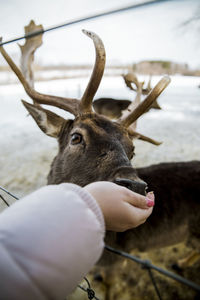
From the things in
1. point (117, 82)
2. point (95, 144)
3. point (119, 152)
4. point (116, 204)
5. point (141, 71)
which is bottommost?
point (117, 82)

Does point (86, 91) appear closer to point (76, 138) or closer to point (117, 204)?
point (76, 138)

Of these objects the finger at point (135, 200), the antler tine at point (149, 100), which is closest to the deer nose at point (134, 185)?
the finger at point (135, 200)

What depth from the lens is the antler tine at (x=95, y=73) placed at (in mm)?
1770

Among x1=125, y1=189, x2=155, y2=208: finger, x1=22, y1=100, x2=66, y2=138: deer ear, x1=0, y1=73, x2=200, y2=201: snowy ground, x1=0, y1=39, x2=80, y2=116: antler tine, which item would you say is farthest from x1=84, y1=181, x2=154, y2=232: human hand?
x1=0, y1=73, x2=200, y2=201: snowy ground

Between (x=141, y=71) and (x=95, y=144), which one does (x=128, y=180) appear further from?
(x=141, y=71)

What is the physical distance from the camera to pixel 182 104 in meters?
13.3

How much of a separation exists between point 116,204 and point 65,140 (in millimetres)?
1645

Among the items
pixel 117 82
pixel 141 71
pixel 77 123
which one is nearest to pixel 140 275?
pixel 77 123

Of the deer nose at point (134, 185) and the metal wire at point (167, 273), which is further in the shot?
the deer nose at point (134, 185)

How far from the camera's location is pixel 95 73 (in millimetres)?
1977

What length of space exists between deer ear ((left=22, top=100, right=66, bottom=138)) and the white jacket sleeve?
1.79m

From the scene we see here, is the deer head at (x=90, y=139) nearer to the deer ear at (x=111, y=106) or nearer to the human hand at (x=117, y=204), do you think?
the human hand at (x=117, y=204)

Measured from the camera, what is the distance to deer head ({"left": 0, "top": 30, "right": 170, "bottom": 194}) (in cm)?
175

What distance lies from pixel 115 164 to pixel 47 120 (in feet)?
3.93
